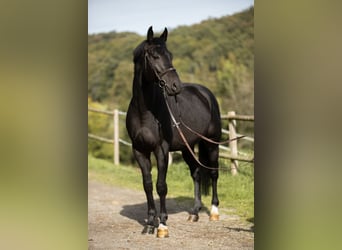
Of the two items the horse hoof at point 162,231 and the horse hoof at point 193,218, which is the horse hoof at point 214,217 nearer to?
the horse hoof at point 193,218

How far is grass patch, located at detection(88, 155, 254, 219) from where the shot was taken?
365 cm

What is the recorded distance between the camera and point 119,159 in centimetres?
407

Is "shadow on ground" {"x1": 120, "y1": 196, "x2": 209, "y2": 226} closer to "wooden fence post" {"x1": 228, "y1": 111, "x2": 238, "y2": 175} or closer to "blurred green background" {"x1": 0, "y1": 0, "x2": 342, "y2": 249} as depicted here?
"wooden fence post" {"x1": 228, "y1": 111, "x2": 238, "y2": 175}

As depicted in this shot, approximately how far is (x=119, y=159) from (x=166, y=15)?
40.5 inches

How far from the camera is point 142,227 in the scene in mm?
3727

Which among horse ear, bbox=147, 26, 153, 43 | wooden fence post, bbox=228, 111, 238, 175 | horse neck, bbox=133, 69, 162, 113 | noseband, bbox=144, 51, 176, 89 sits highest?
horse ear, bbox=147, 26, 153, 43

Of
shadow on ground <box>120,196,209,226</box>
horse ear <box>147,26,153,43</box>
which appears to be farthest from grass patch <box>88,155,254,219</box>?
horse ear <box>147,26,153,43</box>

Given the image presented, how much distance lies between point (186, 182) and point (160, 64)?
808mm

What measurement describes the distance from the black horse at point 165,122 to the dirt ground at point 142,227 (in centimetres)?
6
